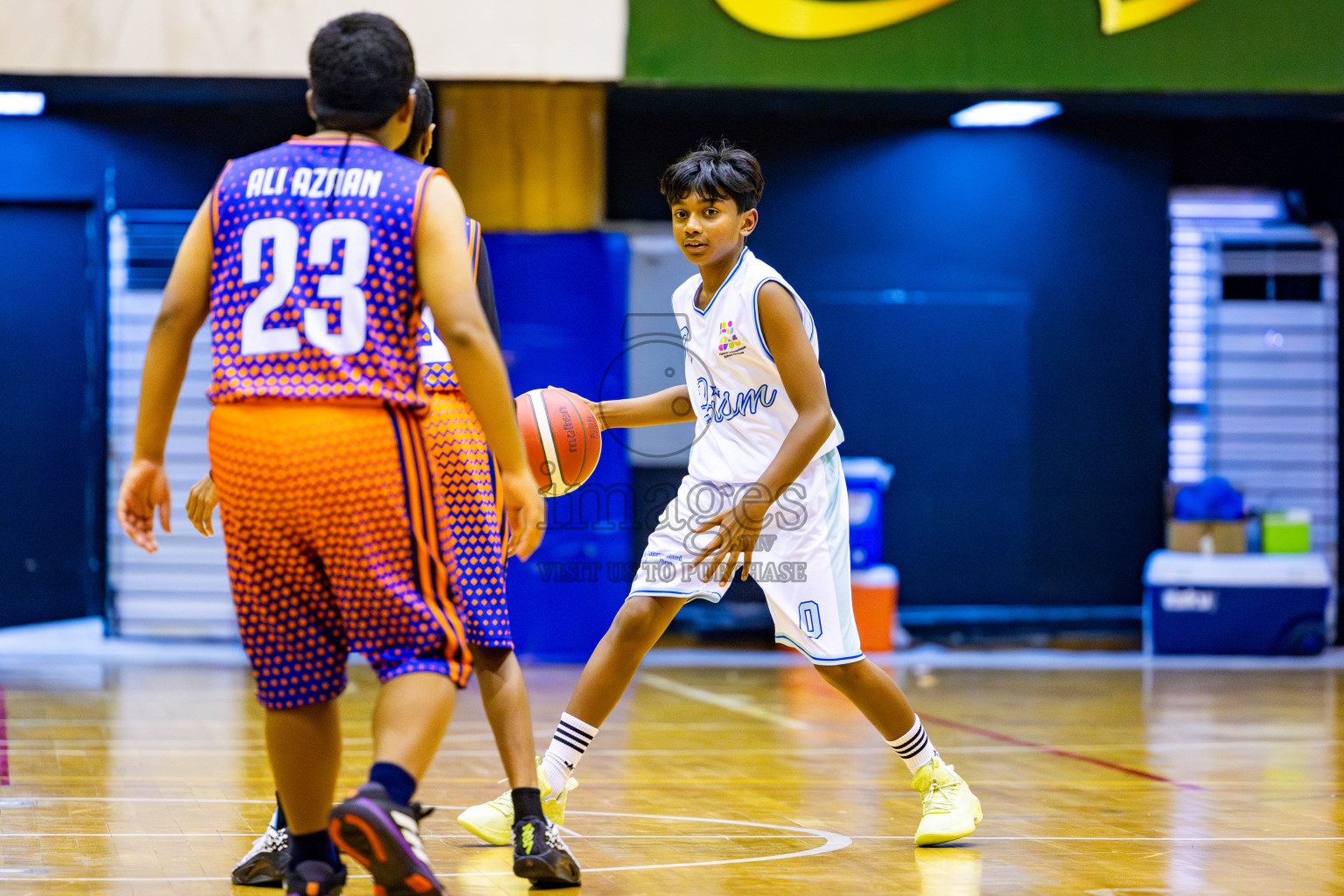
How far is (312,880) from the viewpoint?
8.91 ft

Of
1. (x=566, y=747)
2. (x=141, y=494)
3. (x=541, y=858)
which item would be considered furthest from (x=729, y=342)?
(x=141, y=494)

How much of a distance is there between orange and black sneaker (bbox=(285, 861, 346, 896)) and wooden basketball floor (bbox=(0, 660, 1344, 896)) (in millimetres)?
623

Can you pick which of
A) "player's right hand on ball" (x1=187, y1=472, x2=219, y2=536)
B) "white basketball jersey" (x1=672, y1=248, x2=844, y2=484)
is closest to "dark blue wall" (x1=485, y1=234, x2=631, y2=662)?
"white basketball jersey" (x1=672, y1=248, x2=844, y2=484)

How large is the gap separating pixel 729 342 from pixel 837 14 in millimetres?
4826

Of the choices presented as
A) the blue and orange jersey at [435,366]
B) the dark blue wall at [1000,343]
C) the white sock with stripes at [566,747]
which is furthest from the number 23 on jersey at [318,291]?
the dark blue wall at [1000,343]

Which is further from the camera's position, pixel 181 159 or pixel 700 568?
pixel 181 159

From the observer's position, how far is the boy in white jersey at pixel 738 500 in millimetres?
3834

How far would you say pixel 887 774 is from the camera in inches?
205

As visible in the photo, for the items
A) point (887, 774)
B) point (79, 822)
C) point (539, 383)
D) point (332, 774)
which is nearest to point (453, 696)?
point (332, 774)

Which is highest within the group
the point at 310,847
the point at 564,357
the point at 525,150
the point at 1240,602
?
the point at 525,150

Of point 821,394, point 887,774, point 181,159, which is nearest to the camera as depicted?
point 821,394

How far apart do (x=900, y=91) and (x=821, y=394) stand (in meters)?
5.06

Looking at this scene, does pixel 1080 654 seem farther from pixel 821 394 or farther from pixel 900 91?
pixel 821 394

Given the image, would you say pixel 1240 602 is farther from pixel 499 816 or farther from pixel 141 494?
pixel 141 494
